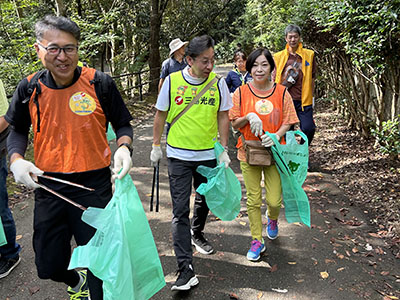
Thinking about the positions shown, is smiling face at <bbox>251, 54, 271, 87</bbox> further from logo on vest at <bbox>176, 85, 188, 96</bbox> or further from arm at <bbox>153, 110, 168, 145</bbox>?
arm at <bbox>153, 110, 168, 145</bbox>

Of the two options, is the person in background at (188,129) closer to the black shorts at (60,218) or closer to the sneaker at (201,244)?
the sneaker at (201,244)

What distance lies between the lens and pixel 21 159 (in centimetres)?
218

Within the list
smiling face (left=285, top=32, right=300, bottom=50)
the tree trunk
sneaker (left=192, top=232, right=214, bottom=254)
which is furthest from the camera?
the tree trunk

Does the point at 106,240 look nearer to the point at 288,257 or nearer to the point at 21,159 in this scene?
the point at 21,159

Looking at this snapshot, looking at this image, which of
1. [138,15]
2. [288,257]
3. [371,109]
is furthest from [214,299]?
[138,15]

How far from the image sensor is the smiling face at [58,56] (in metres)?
2.02

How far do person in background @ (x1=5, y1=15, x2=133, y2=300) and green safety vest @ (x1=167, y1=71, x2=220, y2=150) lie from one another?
2.35 feet

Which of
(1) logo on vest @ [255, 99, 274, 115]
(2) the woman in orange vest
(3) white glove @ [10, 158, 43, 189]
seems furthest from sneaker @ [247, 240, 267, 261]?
(3) white glove @ [10, 158, 43, 189]

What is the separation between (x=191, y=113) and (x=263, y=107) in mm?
732

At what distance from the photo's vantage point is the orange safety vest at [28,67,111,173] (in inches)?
83.3

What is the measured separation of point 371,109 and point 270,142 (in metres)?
5.01

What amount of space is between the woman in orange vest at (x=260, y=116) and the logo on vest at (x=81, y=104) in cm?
151

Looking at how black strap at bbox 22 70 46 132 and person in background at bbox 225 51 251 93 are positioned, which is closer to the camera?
black strap at bbox 22 70 46 132

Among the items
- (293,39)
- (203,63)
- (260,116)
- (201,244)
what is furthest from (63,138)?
(293,39)
